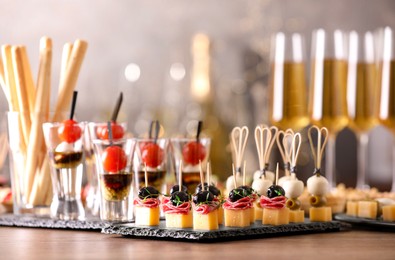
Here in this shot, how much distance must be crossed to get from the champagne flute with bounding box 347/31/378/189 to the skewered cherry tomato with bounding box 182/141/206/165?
822 mm

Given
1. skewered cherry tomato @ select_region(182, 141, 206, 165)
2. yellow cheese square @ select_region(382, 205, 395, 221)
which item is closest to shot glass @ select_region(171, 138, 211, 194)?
skewered cherry tomato @ select_region(182, 141, 206, 165)

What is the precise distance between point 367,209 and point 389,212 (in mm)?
70

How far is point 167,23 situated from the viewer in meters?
5.63

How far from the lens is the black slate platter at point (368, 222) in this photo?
6.45ft

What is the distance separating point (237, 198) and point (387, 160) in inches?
159

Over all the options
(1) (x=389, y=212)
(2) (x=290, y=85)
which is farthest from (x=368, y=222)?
(2) (x=290, y=85)

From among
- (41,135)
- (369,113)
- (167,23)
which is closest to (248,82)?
(167,23)

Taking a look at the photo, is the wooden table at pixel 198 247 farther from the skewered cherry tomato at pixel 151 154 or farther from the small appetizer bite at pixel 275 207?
the skewered cherry tomato at pixel 151 154

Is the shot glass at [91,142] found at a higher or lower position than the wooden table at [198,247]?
higher

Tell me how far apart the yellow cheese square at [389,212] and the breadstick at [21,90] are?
34.6 inches

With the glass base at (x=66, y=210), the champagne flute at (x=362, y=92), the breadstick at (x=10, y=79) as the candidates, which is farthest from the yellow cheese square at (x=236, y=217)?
the champagne flute at (x=362, y=92)

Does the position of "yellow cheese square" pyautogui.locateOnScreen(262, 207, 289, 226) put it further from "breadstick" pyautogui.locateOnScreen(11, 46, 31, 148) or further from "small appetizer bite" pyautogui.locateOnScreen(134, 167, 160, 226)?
"breadstick" pyautogui.locateOnScreen(11, 46, 31, 148)

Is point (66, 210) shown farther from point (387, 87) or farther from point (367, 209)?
point (387, 87)

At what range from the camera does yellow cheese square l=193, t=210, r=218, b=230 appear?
1.79 meters
